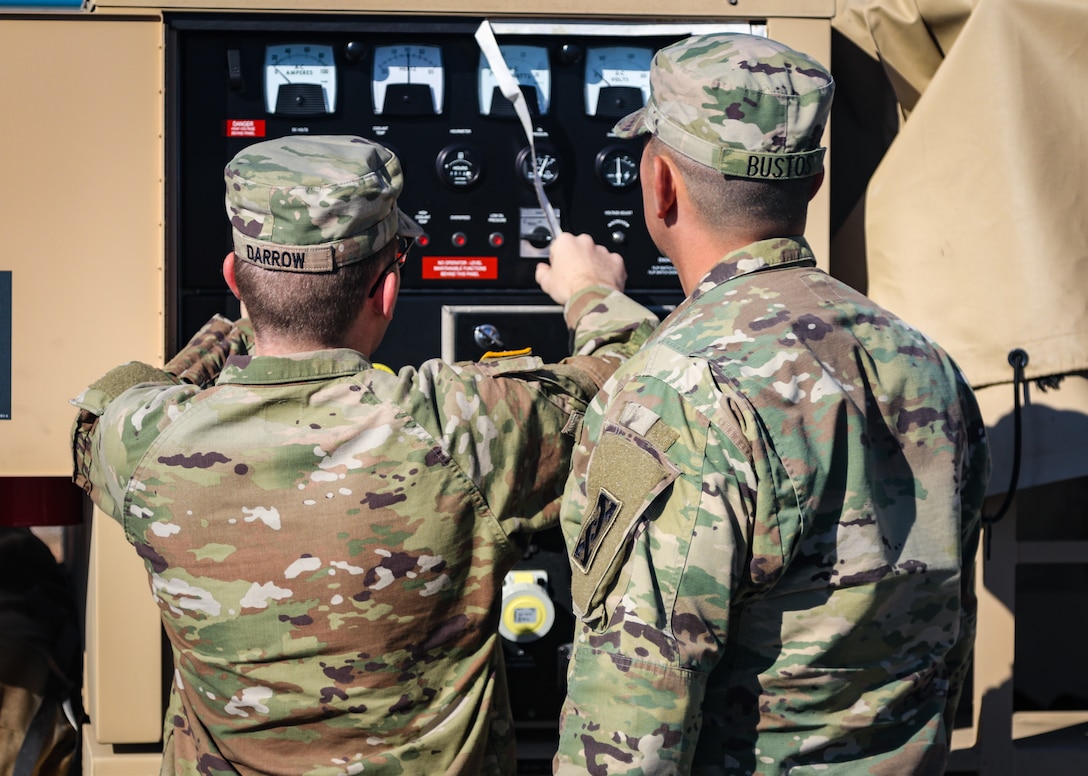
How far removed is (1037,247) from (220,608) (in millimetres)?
1416

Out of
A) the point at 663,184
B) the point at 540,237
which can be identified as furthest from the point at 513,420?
the point at 540,237

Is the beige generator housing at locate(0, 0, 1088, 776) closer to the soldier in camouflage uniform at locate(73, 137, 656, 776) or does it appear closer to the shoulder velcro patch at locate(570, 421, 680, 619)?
the soldier in camouflage uniform at locate(73, 137, 656, 776)

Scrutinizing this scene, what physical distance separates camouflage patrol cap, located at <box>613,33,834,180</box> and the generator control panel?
2.30ft

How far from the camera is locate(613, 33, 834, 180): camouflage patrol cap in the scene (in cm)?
124

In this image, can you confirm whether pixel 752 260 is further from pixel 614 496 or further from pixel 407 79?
pixel 407 79

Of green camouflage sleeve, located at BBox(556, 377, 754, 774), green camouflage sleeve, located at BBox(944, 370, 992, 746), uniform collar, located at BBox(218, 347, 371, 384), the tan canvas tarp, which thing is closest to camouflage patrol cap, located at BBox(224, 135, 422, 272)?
uniform collar, located at BBox(218, 347, 371, 384)

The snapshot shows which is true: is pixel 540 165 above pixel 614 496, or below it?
above

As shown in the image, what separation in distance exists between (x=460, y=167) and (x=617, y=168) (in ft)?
0.92

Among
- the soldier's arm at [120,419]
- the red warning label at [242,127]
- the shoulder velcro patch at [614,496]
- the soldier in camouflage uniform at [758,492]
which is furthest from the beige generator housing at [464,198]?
the shoulder velcro patch at [614,496]

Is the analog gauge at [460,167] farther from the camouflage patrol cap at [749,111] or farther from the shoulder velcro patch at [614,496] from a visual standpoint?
the shoulder velcro patch at [614,496]

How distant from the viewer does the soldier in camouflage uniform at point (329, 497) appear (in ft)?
4.57

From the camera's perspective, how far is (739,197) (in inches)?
49.9

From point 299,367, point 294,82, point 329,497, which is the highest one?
point 294,82

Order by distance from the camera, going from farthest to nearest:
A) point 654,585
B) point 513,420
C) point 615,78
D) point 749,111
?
point 615,78 → point 513,420 → point 749,111 → point 654,585
